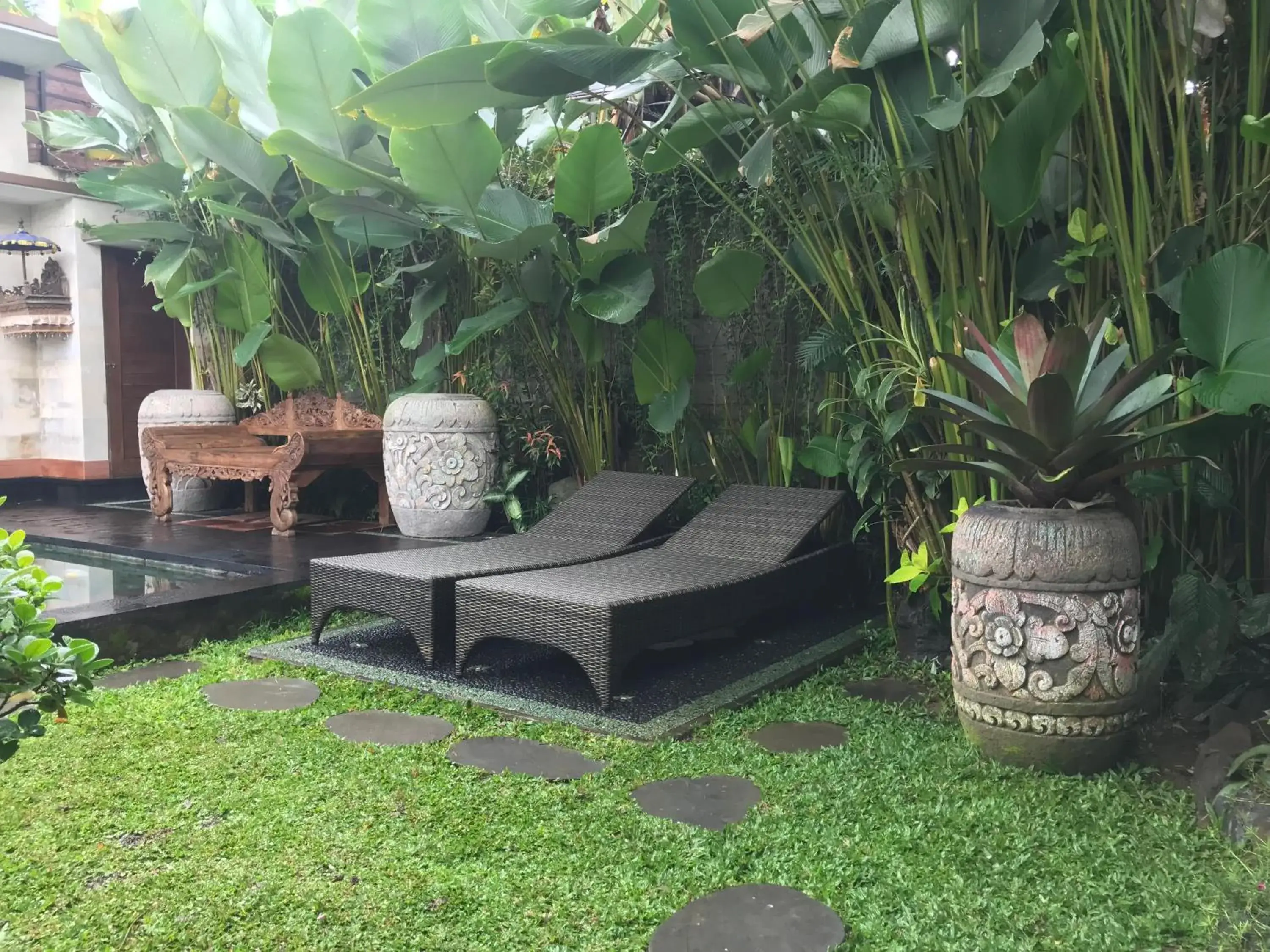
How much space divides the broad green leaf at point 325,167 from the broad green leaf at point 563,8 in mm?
1268

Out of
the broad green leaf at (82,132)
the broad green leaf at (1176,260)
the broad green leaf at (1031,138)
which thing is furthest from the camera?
the broad green leaf at (82,132)

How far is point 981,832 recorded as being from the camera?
7.07 ft

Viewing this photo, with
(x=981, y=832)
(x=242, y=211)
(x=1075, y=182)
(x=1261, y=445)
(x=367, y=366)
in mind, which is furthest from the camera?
(x=367, y=366)

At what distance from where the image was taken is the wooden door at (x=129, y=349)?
8.35 metres

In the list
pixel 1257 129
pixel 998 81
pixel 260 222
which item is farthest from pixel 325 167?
pixel 1257 129

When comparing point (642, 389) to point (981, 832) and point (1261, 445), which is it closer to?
point (1261, 445)

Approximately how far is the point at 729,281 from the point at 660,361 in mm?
671

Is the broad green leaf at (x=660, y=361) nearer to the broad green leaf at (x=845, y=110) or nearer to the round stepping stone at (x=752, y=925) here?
the broad green leaf at (x=845, y=110)

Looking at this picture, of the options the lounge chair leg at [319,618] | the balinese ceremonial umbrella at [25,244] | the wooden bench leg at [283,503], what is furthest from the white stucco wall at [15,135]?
the lounge chair leg at [319,618]

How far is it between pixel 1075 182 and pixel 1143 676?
152 cm

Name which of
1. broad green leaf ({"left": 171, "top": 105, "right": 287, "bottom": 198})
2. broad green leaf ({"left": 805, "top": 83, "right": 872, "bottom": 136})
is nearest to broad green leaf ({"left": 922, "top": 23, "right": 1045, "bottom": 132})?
broad green leaf ({"left": 805, "top": 83, "right": 872, "bottom": 136})

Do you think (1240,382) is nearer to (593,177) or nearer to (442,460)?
(593,177)

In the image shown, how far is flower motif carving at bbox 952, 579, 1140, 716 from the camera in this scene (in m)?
2.43

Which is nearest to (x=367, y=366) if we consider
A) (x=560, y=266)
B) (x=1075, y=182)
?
(x=560, y=266)
